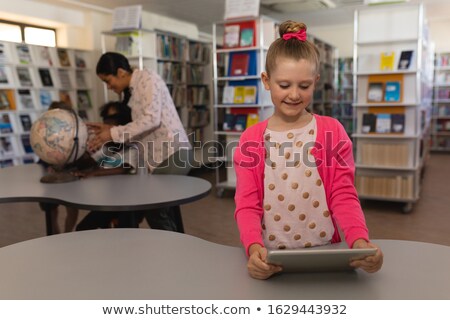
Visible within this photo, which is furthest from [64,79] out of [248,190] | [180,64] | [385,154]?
[248,190]

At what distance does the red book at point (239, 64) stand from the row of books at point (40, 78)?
3.07 m

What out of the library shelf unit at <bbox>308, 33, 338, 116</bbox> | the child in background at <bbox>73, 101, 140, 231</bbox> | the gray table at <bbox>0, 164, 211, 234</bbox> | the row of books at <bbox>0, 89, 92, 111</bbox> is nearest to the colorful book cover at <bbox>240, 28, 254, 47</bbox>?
the library shelf unit at <bbox>308, 33, 338, 116</bbox>

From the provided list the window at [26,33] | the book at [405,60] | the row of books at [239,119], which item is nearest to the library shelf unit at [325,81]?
the row of books at [239,119]

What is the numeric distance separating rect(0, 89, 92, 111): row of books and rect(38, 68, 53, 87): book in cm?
11

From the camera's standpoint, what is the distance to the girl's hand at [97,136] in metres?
2.54

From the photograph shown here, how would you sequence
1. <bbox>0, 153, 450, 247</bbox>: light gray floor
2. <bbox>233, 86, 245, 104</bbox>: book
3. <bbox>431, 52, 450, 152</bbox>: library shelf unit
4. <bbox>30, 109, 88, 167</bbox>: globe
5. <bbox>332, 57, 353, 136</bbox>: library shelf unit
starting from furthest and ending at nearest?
1. <bbox>431, 52, 450, 152</bbox>: library shelf unit
2. <bbox>332, 57, 353, 136</bbox>: library shelf unit
3. <bbox>233, 86, 245, 104</bbox>: book
4. <bbox>0, 153, 450, 247</bbox>: light gray floor
5. <bbox>30, 109, 88, 167</bbox>: globe

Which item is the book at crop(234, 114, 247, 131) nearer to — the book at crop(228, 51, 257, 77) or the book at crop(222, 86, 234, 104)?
the book at crop(222, 86, 234, 104)

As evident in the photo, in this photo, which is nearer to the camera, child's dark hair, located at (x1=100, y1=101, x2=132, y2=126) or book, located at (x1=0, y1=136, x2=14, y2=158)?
child's dark hair, located at (x1=100, y1=101, x2=132, y2=126)

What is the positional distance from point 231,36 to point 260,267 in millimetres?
4560

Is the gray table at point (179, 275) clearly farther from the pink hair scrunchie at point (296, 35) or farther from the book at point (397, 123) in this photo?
the book at point (397, 123)

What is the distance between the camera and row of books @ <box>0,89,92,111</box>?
6098 mm

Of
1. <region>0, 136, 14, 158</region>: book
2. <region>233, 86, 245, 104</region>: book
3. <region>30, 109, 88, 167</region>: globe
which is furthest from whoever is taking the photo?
<region>0, 136, 14, 158</region>: book

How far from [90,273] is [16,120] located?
581 centimetres

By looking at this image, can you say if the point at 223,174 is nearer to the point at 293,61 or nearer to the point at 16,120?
the point at 16,120
